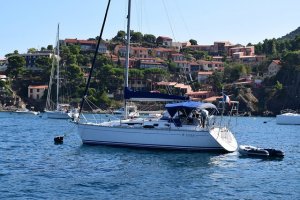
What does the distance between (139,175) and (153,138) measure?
9.97 meters

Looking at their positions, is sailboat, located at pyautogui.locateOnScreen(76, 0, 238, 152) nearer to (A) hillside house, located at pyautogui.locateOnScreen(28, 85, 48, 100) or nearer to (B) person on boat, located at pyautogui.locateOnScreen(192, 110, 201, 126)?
(B) person on boat, located at pyautogui.locateOnScreen(192, 110, 201, 126)

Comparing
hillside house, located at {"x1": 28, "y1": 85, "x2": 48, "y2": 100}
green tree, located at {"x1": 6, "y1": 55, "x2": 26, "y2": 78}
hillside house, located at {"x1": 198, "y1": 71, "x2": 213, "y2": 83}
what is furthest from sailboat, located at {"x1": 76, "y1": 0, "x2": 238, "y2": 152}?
hillside house, located at {"x1": 198, "y1": 71, "x2": 213, "y2": 83}

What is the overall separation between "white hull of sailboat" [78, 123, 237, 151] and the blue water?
0.64 meters

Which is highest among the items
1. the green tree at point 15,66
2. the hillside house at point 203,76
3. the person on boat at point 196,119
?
the green tree at point 15,66

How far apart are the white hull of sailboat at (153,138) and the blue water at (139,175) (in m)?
0.64

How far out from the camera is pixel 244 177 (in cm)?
2897

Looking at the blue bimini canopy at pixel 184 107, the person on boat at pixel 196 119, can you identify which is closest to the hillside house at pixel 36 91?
the blue bimini canopy at pixel 184 107

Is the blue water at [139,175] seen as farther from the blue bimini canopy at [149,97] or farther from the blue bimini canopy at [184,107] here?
the blue bimini canopy at [149,97]

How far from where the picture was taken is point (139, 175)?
28.8 meters

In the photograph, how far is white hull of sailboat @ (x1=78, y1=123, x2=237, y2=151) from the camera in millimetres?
37688

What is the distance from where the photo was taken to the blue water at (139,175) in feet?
79.6

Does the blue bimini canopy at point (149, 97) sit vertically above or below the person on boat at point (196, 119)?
above

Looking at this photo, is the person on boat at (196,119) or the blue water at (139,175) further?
the person on boat at (196,119)

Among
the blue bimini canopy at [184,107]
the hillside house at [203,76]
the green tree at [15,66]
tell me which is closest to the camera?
the blue bimini canopy at [184,107]
